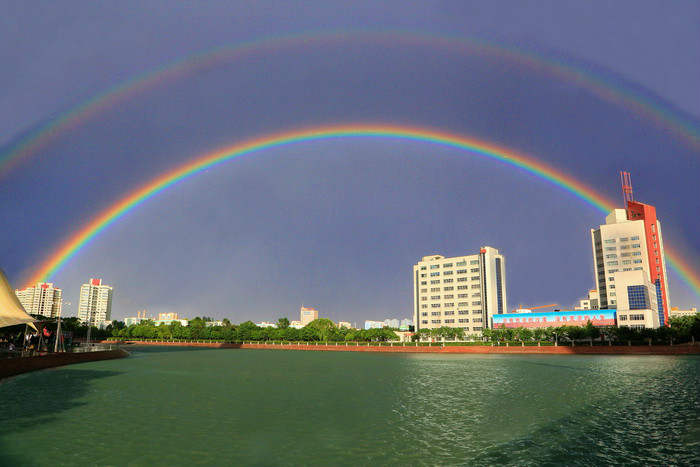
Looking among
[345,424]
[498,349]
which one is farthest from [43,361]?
[498,349]

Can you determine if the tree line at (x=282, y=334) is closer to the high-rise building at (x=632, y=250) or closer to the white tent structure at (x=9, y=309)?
the high-rise building at (x=632, y=250)

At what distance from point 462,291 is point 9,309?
13680 cm

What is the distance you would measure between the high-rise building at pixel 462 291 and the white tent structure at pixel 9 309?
131 m

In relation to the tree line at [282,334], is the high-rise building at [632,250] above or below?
above

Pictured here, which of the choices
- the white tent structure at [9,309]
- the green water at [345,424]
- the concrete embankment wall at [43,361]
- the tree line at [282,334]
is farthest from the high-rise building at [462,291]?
the white tent structure at [9,309]

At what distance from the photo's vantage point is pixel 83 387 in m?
35.3

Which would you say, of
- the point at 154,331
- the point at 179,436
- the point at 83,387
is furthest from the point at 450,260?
the point at 179,436

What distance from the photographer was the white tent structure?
51700 millimetres

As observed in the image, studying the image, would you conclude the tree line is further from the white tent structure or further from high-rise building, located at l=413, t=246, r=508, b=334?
the white tent structure

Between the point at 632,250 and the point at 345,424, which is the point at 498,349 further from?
the point at 345,424

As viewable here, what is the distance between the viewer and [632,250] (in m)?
158

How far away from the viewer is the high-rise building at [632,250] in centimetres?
15638

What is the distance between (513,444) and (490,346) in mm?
92812

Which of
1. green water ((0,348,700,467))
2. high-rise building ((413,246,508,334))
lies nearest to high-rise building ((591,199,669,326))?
high-rise building ((413,246,508,334))
